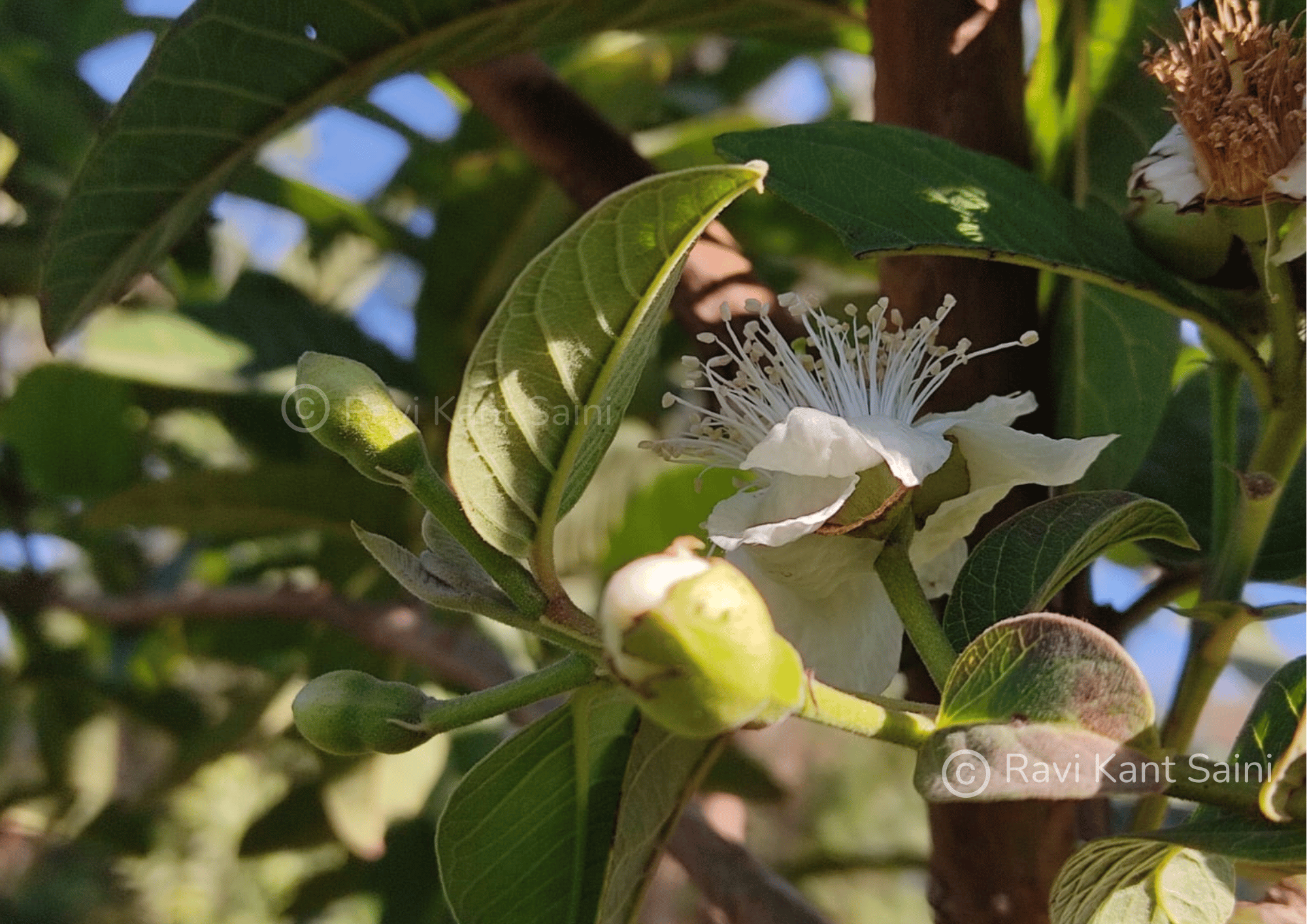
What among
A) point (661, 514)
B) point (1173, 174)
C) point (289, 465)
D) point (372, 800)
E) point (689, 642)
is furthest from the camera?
point (372, 800)

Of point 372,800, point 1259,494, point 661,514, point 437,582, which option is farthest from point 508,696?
point 372,800

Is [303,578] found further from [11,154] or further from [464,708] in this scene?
[464,708]

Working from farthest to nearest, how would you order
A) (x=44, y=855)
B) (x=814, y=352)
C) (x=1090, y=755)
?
(x=44, y=855) < (x=814, y=352) < (x=1090, y=755)

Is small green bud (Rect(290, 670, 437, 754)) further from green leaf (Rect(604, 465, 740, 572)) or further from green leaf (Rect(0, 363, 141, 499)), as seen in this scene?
green leaf (Rect(0, 363, 141, 499))

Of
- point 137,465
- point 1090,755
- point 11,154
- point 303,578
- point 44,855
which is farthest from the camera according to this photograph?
point 44,855

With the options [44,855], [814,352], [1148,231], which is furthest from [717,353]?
[44,855]

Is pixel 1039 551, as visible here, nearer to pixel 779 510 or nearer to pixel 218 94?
pixel 779 510

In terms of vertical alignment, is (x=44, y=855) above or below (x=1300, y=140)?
below
